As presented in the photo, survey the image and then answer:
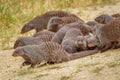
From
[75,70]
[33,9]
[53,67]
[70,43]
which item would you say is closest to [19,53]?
[53,67]

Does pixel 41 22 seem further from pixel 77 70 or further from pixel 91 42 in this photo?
pixel 77 70

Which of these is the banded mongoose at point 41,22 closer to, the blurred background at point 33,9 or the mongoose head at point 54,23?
the blurred background at point 33,9

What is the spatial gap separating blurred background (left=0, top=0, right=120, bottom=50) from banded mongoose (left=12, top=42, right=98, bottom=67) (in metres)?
2.86

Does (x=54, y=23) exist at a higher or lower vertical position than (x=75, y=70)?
higher

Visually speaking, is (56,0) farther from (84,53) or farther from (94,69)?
(94,69)

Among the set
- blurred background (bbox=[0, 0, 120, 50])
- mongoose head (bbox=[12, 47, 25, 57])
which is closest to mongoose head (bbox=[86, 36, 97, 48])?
mongoose head (bbox=[12, 47, 25, 57])

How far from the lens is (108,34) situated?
24.7 feet

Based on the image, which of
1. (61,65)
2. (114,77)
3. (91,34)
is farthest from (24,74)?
(91,34)

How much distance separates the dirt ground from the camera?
6.08 metres

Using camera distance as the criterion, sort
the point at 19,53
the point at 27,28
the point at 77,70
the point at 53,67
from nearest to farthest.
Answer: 1. the point at 77,70
2. the point at 53,67
3. the point at 19,53
4. the point at 27,28

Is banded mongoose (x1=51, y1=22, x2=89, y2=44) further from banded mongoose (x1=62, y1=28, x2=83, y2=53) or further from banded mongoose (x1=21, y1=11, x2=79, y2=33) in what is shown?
banded mongoose (x1=21, y1=11, x2=79, y2=33)

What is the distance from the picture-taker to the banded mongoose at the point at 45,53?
747cm

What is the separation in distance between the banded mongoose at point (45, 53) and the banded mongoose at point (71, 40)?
282mm

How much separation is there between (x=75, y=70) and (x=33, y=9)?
19.9 feet
